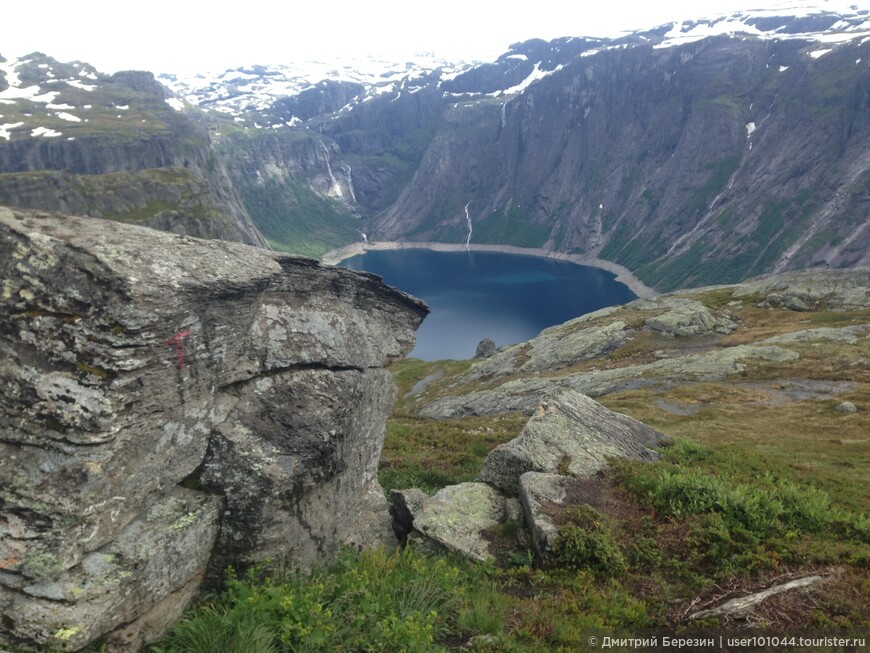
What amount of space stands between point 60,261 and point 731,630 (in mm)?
14399

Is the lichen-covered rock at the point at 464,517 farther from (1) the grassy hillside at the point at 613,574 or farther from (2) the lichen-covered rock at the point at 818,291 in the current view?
(2) the lichen-covered rock at the point at 818,291

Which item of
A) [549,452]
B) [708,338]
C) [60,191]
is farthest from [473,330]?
[549,452]

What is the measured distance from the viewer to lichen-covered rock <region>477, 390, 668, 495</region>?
17906 mm

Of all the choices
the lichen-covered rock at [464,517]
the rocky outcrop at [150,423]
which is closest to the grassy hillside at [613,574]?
the lichen-covered rock at [464,517]

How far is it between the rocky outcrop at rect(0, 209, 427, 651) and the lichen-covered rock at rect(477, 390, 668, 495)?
262 inches

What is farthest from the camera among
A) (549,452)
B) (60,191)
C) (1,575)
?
(60,191)

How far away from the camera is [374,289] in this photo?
15.6 metres

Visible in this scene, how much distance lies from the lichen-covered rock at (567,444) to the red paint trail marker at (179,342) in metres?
11.5

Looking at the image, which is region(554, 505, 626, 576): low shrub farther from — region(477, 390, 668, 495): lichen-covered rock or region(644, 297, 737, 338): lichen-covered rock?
region(644, 297, 737, 338): lichen-covered rock

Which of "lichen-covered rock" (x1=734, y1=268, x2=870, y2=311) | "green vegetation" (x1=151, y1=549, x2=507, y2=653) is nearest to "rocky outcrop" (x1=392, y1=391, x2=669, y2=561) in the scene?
"green vegetation" (x1=151, y1=549, x2=507, y2=653)

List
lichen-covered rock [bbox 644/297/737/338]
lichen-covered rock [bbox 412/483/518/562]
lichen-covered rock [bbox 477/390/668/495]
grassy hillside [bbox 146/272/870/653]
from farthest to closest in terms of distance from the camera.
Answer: lichen-covered rock [bbox 644/297/737/338], lichen-covered rock [bbox 477/390/668/495], lichen-covered rock [bbox 412/483/518/562], grassy hillside [bbox 146/272/870/653]

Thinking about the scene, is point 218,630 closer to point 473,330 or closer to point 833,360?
point 833,360

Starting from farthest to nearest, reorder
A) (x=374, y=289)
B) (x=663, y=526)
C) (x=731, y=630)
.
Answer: (x=374, y=289) < (x=663, y=526) < (x=731, y=630)

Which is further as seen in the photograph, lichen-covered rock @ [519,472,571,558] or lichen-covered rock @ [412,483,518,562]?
lichen-covered rock @ [412,483,518,562]
